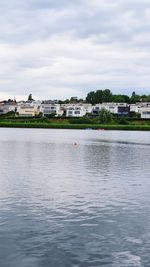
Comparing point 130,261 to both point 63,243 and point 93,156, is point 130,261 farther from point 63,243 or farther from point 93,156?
point 93,156

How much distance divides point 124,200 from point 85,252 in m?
10.6

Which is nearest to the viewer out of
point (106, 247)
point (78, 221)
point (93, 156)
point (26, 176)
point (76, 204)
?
point (106, 247)

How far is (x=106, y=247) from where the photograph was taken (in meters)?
18.6

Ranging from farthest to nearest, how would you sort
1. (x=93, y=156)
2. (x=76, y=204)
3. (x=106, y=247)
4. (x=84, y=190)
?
1. (x=93, y=156)
2. (x=84, y=190)
3. (x=76, y=204)
4. (x=106, y=247)

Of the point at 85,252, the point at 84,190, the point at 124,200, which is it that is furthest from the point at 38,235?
the point at 84,190

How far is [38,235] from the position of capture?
20047mm

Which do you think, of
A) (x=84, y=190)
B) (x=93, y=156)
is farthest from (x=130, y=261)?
(x=93, y=156)

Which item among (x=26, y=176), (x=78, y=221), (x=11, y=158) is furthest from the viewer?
(x=11, y=158)

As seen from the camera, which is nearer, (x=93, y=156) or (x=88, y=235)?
(x=88, y=235)

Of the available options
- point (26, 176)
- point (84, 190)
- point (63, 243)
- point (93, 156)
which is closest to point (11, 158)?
point (93, 156)

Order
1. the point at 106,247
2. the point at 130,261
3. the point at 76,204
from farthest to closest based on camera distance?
the point at 76,204 → the point at 106,247 → the point at 130,261

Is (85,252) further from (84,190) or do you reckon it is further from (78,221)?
(84,190)

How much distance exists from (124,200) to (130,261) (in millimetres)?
11157

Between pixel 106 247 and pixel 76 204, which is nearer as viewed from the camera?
pixel 106 247
